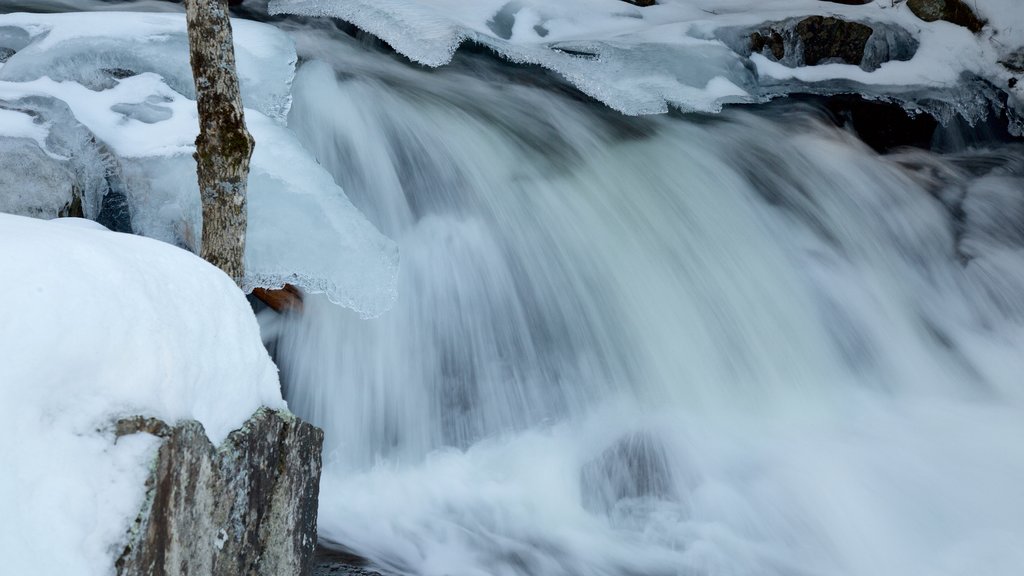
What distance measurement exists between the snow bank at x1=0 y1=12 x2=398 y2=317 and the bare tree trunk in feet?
2.97

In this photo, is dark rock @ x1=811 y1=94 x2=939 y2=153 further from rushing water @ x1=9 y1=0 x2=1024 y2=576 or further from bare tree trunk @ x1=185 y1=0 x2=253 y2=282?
bare tree trunk @ x1=185 y1=0 x2=253 y2=282

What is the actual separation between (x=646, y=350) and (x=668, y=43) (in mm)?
3530

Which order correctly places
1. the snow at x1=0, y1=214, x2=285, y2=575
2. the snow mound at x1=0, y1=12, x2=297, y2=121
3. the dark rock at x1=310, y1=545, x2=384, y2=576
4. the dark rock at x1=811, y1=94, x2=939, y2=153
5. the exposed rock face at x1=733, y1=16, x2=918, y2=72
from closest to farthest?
the snow at x1=0, y1=214, x2=285, y2=575
the dark rock at x1=310, y1=545, x2=384, y2=576
the snow mound at x1=0, y1=12, x2=297, y2=121
the dark rock at x1=811, y1=94, x2=939, y2=153
the exposed rock face at x1=733, y1=16, x2=918, y2=72

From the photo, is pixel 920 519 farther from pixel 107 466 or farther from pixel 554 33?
pixel 554 33

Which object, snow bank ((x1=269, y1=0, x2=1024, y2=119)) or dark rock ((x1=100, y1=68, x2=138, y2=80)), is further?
snow bank ((x1=269, y1=0, x2=1024, y2=119))

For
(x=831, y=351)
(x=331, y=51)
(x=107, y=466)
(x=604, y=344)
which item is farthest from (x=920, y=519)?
(x=331, y=51)

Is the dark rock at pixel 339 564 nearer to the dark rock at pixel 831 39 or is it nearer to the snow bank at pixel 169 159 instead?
the snow bank at pixel 169 159

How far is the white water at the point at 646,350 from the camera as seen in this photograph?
3957 millimetres

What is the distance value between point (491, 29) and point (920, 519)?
526cm

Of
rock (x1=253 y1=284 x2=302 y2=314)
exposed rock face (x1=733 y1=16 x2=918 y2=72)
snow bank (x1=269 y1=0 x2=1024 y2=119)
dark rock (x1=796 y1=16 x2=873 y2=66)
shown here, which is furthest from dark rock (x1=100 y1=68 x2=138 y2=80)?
dark rock (x1=796 y1=16 x2=873 y2=66)

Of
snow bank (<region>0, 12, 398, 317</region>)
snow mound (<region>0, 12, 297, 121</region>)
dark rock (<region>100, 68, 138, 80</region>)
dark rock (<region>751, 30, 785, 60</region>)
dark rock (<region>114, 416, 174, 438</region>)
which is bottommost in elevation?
snow bank (<region>0, 12, 398, 317</region>)

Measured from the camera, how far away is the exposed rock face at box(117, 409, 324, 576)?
151cm

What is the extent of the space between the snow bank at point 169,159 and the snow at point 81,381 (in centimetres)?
205

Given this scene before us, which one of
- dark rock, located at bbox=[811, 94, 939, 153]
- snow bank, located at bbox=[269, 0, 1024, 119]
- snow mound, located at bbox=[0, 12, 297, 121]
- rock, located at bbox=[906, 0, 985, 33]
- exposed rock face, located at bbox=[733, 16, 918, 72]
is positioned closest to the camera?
snow mound, located at bbox=[0, 12, 297, 121]
